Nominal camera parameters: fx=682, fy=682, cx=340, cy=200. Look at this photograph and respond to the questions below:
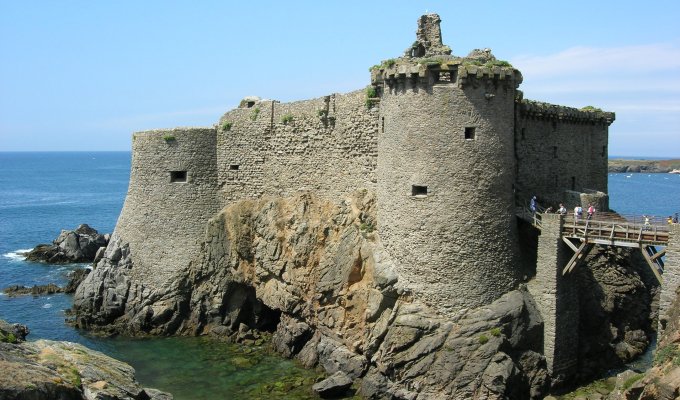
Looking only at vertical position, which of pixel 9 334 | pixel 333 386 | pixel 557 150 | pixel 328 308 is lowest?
pixel 333 386

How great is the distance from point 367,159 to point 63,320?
19472 millimetres

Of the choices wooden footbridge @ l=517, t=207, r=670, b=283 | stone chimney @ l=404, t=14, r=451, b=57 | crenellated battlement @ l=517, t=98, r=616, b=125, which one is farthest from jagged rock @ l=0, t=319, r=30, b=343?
crenellated battlement @ l=517, t=98, r=616, b=125

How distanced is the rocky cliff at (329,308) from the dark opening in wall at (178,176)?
2.85m

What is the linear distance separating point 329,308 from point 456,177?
8.20 meters

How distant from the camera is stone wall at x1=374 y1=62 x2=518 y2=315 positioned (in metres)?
25.0

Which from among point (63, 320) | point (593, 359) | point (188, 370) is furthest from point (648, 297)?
point (63, 320)

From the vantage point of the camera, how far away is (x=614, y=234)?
2412 centimetres

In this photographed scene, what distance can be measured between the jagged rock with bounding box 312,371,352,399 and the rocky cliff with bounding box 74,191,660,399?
0.66m

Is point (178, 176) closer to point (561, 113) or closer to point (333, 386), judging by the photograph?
point (333, 386)

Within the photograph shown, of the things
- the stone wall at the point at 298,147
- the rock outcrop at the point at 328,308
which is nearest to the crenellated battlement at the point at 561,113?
the stone wall at the point at 298,147

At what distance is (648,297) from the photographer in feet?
96.1

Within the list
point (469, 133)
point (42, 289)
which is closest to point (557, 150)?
point (469, 133)

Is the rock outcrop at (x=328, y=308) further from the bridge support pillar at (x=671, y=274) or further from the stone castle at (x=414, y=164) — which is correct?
the bridge support pillar at (x=671, y=274)

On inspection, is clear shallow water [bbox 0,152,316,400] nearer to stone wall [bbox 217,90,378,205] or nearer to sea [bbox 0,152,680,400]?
sea [bbox 0,152,680,400]
